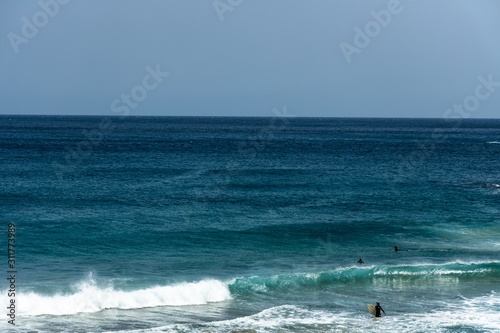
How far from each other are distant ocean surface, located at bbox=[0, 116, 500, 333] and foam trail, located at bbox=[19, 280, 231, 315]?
3.1 inches

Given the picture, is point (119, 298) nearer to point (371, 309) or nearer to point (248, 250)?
point (248, 250)

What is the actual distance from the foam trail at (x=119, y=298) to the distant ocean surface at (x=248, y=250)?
79 millimetres

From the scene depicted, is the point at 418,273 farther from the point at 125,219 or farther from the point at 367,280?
the point at 125,219

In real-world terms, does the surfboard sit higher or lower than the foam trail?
lower

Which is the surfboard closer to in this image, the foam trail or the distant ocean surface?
the distant ocean surface

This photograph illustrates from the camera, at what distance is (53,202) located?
51500mm

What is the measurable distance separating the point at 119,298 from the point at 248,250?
39.0 feet

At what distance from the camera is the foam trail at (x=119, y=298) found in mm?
28141

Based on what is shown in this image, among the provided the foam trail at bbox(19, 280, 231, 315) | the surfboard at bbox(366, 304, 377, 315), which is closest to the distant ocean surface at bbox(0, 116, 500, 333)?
the foam trail at bbox(19, 280, 231, 315)

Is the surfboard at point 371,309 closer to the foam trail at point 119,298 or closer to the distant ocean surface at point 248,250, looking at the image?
the distant ocean surface at point 248,250

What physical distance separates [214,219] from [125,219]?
6.84 metres

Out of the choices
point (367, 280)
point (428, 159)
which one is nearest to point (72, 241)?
point (367, 280)

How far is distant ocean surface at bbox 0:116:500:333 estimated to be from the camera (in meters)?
27.8

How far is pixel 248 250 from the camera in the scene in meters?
39.6
